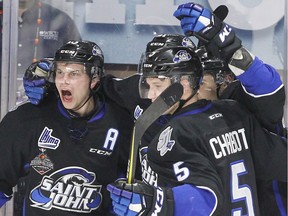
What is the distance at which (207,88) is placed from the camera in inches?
73.6

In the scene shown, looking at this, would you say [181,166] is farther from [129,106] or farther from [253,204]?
[129,106]

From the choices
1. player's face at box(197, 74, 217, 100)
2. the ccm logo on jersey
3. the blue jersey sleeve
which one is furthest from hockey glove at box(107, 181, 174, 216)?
player's face at box(197, 74, 217, 100)

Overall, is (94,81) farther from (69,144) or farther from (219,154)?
(219,154)

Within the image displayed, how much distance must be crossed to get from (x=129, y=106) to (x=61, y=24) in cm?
49

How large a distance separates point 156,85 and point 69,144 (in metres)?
0.49

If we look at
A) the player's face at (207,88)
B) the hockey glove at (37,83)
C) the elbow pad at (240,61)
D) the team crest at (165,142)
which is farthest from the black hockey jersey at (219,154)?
the hockey glove at (37,83)

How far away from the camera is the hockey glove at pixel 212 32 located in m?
1.49

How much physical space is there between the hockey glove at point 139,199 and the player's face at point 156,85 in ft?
0.97

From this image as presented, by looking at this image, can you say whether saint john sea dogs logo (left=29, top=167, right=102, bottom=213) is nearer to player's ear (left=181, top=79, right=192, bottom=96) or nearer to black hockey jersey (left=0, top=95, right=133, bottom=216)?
black hockey jersey (left=0, top=95, right=133, bottom=216)

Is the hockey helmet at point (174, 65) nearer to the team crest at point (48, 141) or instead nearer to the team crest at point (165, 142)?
the team crest at point (165, 142)

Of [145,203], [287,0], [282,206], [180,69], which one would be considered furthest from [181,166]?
[287,0]

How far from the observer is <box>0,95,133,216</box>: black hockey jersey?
1922mm

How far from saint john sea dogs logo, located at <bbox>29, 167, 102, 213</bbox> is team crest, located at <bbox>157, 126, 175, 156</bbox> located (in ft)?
1.71

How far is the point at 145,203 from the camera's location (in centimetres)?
131
